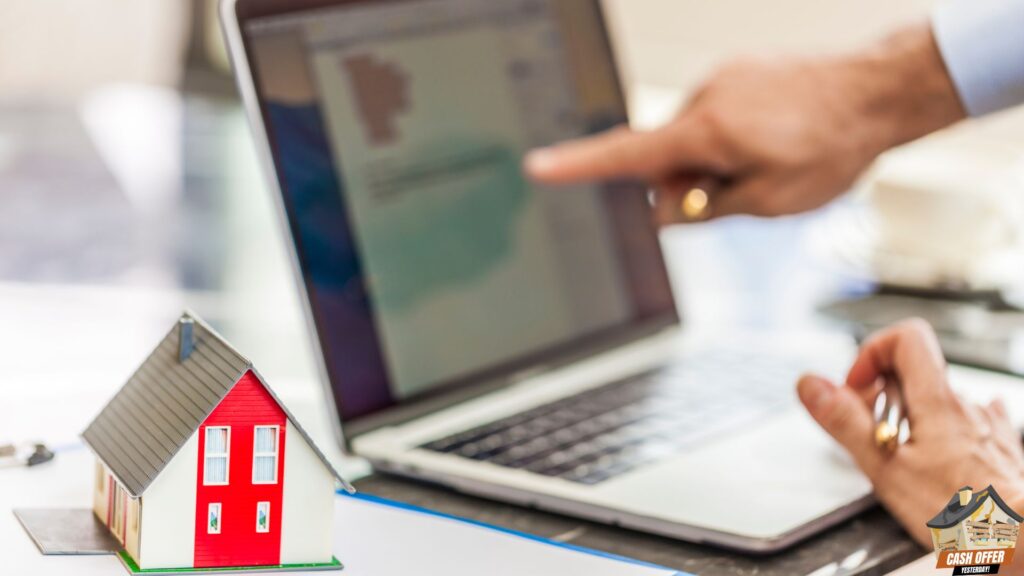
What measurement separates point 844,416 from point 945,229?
1.54 feet

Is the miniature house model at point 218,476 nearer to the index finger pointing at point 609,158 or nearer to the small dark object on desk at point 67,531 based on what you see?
the small dark object on desk at point 67,531

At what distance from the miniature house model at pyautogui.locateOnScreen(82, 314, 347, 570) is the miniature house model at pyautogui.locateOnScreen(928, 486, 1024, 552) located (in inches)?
9.4

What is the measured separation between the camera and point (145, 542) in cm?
43

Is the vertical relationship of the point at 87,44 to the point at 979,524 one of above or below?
above

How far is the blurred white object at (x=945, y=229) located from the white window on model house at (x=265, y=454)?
72cm

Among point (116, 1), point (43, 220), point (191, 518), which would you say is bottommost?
point (191, 518)

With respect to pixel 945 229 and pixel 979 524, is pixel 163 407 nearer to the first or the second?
pixel 979 524

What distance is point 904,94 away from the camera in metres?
0.77

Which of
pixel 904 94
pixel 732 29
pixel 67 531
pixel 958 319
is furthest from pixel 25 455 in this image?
pixel 732 29

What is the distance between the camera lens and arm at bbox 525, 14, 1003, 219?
720 mm

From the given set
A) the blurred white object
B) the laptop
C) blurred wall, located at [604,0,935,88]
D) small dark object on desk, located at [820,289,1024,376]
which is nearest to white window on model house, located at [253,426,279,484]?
the laptop

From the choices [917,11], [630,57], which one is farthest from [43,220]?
[917,11]

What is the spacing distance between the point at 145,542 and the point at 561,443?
0.91 feet

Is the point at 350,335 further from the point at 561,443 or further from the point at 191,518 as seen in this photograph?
the point at 191,518
